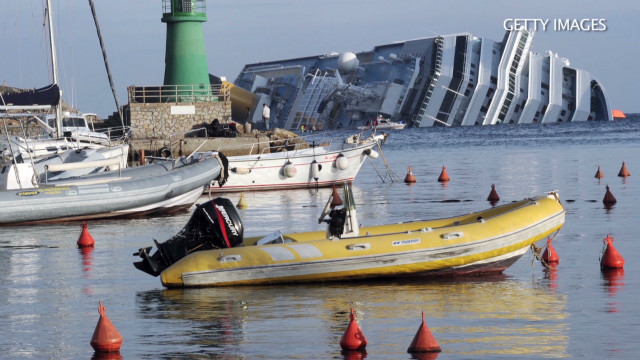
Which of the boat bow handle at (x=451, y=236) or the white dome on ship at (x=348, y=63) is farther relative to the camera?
the white dome on ship at (x=348, y=63)

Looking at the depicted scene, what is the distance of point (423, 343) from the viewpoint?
→ 34.2 ft

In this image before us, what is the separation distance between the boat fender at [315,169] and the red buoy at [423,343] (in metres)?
23.7

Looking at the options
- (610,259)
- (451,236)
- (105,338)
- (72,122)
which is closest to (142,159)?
(72,122)

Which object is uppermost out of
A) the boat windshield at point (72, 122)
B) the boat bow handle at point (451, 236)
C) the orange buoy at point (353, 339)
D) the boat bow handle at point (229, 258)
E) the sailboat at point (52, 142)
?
the boat bow handle at point (451, 236)

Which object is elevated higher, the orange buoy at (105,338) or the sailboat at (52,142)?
the orange buoy at (105,338)

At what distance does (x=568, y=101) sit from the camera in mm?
91062

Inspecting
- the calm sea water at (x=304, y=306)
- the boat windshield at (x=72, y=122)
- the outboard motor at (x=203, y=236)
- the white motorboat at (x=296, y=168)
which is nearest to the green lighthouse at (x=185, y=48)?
the boat windshield at (x=72, y=122)

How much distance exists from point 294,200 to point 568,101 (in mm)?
65158

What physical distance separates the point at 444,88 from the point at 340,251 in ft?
242

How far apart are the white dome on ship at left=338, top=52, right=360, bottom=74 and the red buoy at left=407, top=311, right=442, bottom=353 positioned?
85.3m

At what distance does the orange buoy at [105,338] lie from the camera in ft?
36.1

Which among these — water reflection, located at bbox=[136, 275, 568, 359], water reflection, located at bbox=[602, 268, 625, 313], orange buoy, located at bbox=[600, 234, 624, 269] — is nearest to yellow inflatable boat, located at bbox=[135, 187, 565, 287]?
water reflection, located at bbox=[136, 275, 568, 359]

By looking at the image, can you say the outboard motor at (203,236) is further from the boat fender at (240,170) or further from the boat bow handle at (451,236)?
the boat fender at (240,170)

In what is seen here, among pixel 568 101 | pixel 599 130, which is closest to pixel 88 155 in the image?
pixel 599 130
